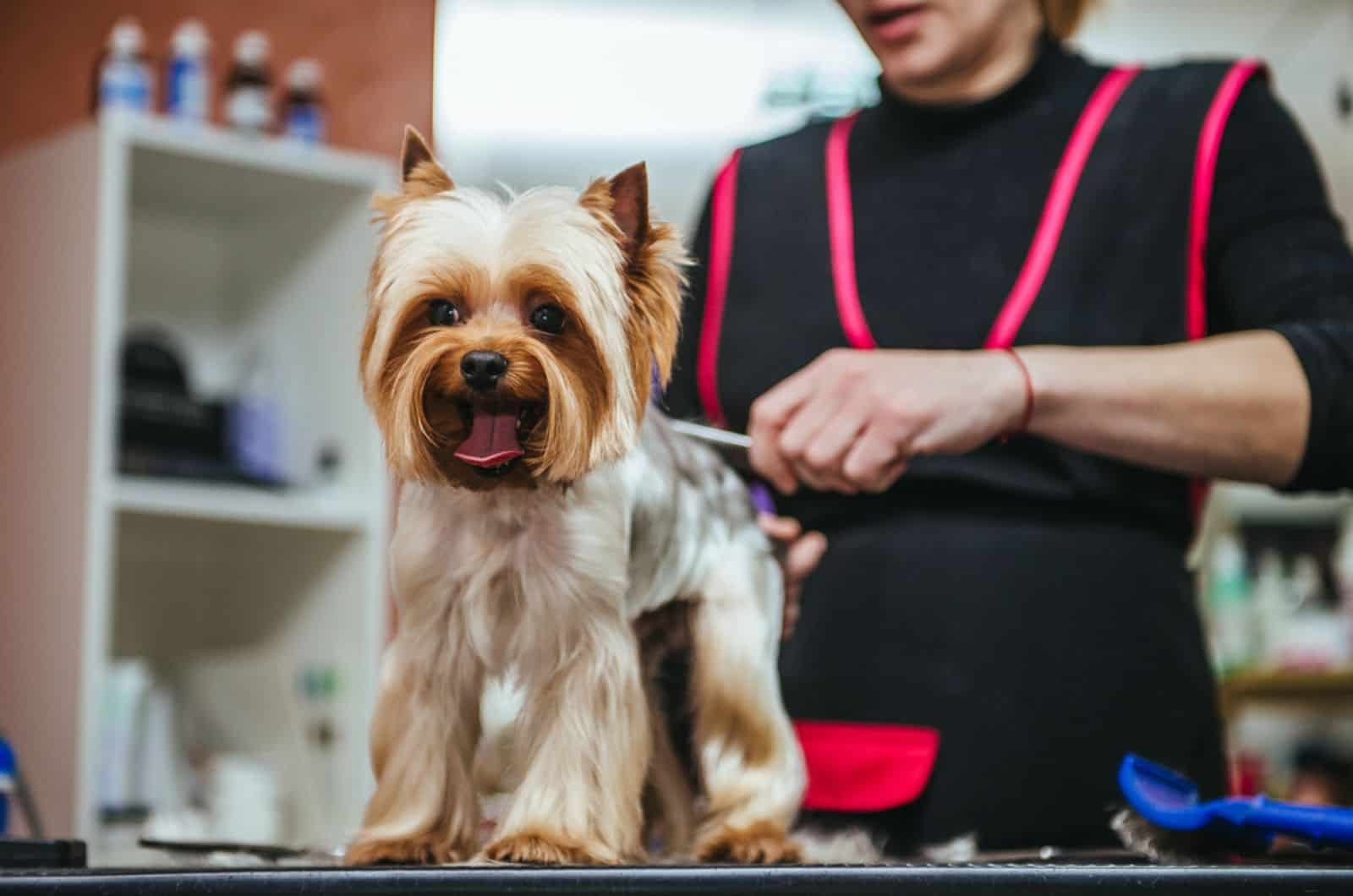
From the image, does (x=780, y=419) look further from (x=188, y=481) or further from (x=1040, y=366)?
(x=188, y=481)

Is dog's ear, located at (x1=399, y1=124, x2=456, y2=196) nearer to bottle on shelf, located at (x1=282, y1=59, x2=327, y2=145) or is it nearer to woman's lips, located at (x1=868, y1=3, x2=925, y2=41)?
woman's lips, located at (x1=868, y1=3, x2=925, y2=41)

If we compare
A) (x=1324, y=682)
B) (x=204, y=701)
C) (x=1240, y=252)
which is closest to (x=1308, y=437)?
(x=1240, y=252)

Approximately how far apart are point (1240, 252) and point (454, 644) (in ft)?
2.48

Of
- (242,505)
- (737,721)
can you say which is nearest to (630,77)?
(242,505)

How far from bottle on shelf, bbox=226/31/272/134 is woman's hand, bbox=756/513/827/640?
167 cm

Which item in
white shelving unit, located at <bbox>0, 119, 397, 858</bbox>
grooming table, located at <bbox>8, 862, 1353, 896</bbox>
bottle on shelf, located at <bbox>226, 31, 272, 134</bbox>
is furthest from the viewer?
bottle on shelf, located at <bbox>226, 31, 272, 134</bbox>

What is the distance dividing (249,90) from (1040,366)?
1835 millimetres

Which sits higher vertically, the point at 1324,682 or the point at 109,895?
the point at 109,895

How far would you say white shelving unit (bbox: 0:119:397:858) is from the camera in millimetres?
2326

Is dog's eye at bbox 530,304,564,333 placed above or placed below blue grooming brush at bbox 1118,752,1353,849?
above

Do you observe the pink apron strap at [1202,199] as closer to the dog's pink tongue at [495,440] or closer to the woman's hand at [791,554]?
the woman's hand at [791,554]

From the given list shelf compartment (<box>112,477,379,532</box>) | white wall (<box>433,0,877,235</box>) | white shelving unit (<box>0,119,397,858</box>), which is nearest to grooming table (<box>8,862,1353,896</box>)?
white shelving unit (<box>0,119,397,858</box>)

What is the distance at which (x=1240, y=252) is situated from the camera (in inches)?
51.2

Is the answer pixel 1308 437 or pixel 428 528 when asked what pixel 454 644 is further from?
pixel 1308 437
